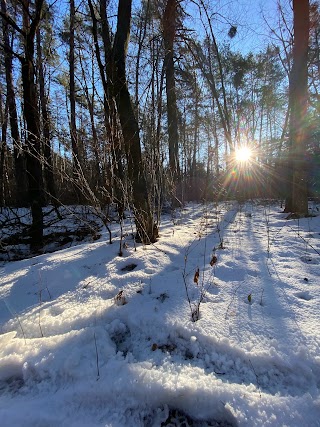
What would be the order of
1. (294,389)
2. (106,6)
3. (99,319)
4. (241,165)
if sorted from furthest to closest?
(241,165) → (106,6) → (99,319) → (294,389)

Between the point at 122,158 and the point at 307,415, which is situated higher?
the point at 122,158

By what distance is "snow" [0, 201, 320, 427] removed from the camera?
109cm

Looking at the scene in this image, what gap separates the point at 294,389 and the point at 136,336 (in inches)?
34.6

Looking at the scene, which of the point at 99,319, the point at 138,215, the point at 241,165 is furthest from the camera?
the point at 241,165

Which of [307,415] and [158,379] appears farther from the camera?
[158,379]

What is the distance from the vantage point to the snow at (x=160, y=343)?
109cm

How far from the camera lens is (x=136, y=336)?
1548mm

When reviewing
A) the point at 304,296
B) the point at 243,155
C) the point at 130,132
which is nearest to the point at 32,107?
Answer: the point at 130,132

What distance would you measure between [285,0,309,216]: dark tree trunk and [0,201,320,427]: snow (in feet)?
9.12

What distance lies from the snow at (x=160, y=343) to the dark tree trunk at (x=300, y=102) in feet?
9.12

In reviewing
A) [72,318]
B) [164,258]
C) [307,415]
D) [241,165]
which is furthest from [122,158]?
[241,165]

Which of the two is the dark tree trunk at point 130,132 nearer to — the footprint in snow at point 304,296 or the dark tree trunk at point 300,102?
the footprint in snow at point 304,296

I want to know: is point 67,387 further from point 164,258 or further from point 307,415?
point 164,258

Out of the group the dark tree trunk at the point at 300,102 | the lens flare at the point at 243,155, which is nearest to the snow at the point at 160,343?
the dark tree trunk at the point at 300,102
